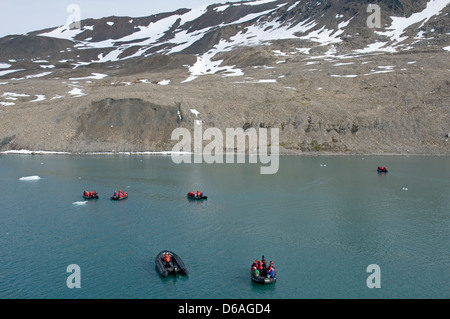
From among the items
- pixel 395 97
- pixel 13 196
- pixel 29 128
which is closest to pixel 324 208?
pixel 13 196

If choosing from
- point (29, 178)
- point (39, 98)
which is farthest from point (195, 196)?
point (39, 98)

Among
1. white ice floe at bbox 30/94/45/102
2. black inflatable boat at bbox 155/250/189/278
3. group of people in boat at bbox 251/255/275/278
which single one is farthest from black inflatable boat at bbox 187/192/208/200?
white ice floe at bbox 30/94/45/102

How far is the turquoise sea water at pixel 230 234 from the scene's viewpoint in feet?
96.7

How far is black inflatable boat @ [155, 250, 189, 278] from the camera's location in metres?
30.5

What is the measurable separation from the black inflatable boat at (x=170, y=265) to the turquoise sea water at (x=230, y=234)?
56cm

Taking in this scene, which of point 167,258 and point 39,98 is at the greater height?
point 39,98

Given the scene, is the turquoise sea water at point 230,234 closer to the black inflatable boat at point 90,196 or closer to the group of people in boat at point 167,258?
the group of people in boat at point 167,258

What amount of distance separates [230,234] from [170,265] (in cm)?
1121

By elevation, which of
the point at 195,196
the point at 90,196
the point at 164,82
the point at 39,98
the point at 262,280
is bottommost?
the point at 195,196

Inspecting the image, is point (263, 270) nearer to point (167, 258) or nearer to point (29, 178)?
point (167, 258)

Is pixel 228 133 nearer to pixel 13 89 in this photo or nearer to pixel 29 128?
pixel 29 128

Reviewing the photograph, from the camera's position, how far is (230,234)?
135ft
